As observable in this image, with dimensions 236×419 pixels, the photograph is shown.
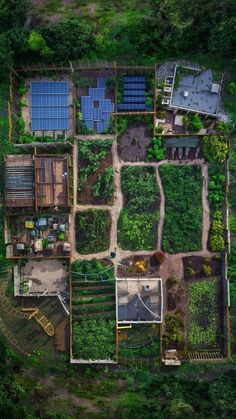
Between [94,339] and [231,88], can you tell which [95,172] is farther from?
[94,339]

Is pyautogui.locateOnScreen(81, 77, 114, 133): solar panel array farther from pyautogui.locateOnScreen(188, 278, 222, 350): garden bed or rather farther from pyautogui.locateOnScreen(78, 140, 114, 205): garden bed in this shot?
pyautogui.locateOnScreen(188, 278, 222, 350): garden bed

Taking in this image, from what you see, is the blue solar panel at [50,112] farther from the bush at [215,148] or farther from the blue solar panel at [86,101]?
the bush at [215,148]

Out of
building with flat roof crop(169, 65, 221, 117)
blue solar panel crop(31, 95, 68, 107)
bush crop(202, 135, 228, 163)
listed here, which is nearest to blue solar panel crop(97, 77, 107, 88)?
blue solar panel crop(31, 95, 68, 107)

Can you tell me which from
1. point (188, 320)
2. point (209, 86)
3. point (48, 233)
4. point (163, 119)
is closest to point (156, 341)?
point (188, 320)

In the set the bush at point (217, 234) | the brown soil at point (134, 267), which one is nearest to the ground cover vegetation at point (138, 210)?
the brown soil at point (134, 267)

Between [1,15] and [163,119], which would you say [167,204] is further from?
[1,15]

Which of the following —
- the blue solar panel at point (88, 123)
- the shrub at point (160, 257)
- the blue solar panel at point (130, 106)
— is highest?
the blue solar panel at point (130, 106)

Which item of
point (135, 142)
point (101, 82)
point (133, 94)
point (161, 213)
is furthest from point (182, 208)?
point (101, 82)
